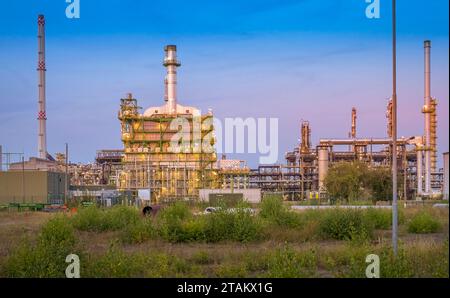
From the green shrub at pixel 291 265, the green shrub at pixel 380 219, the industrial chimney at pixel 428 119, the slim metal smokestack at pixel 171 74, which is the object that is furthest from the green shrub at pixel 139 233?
the industrial chimney at pixel 428 119

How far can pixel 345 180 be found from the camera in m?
58.6

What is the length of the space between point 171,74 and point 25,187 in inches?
1083

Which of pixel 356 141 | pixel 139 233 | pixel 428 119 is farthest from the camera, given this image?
pixel 356 141

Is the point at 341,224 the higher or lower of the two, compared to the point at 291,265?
lower

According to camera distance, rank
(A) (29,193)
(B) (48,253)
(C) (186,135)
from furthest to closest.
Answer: (C) (186,135)
(A) (29,193)
(B) (48,253)

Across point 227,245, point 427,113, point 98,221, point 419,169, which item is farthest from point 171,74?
point 227,245

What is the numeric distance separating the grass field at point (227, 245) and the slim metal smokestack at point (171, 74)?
48.0 m

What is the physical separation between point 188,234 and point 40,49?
215ft

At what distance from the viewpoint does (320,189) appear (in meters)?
72.1

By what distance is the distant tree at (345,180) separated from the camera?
58.3 meters

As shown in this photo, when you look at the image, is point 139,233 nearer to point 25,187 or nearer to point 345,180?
point 345,180

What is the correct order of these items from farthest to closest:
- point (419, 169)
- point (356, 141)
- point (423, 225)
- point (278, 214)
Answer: point (356, 141), point (419, 169), point (278, 214), point (423, 225)
